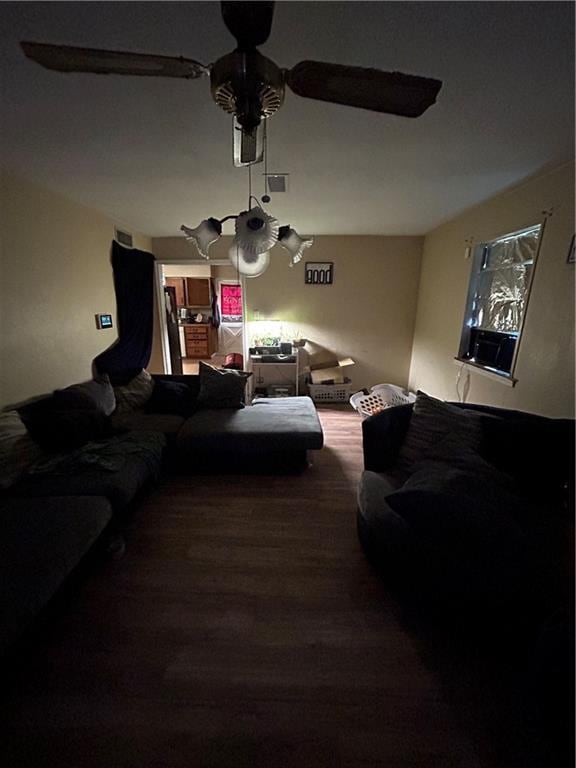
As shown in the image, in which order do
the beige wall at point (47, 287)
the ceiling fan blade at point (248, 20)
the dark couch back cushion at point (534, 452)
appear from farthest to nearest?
the beige wall at point (47, 287), the dark couch back cushion at point (534, 452), the ceiling fan blade at point (248, 20)

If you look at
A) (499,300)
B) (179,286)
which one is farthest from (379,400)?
(179,286)

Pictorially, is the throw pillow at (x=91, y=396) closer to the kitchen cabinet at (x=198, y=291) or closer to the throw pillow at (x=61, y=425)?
the throw pillow at (x=61, y=425)

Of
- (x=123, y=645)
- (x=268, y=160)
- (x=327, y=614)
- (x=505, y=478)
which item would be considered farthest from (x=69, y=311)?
(x=505, y=478)

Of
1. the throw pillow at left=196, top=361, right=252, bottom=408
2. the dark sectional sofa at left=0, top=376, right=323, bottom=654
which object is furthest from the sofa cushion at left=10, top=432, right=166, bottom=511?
the throw pillow at left=196, top=361, right=252, bottom=408

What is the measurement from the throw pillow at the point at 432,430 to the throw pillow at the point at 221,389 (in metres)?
1.73

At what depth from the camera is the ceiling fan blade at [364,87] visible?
2.80 feet

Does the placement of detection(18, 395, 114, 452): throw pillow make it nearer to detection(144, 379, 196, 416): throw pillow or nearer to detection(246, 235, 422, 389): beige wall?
detection(144, 379, 196, 416): throw pillow

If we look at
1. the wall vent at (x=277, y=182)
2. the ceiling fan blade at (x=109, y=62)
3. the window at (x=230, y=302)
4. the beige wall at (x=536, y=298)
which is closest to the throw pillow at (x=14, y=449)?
the ceiling fan blade at (x=109, y=62)

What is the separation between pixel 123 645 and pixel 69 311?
9.01ft

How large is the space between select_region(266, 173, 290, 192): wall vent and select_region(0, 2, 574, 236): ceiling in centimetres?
8

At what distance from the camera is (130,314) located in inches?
148

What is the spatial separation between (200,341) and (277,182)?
525cm

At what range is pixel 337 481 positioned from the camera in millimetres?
2480

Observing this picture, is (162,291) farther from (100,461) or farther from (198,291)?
(100,461)
